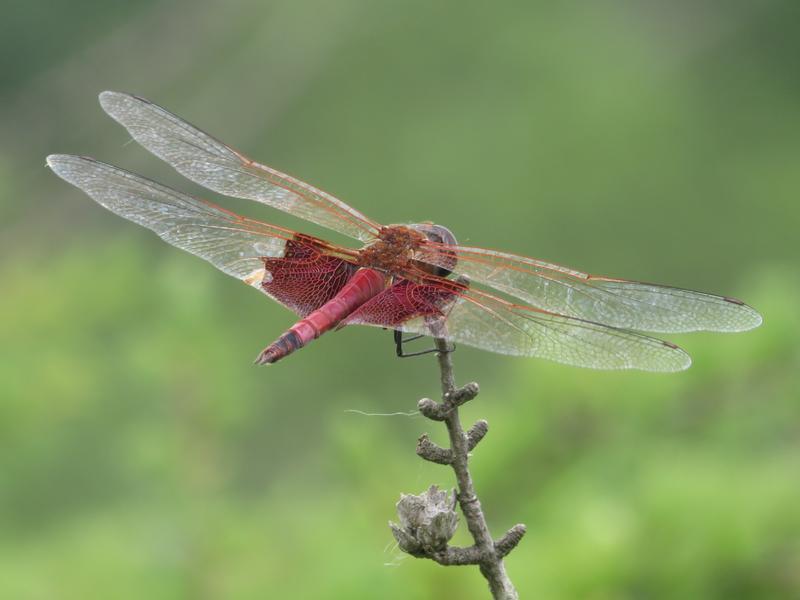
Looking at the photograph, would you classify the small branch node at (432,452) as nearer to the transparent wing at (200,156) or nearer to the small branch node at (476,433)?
the small branch node at (476,433)

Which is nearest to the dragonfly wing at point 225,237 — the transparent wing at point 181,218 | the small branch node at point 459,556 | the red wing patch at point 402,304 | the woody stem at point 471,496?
the transparent wing at point 181,218

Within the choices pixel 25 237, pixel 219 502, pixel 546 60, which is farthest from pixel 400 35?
pixel 219 502

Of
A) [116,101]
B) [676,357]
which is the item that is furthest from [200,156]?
[676,357]

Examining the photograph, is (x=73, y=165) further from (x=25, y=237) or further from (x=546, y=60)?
(x=546, y=60)

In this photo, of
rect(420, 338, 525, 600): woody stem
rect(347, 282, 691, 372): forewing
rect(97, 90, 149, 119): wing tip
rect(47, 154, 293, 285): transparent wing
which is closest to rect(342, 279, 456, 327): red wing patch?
rect(347, 282, 691, 372): forewing

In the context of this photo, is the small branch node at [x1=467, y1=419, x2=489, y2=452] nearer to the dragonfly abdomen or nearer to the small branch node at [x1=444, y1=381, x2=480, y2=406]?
the small branch node at [x1=444, y1=381, x2=480, y2=406]

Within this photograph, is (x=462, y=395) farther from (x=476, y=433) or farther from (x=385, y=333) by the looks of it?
(x=385, y=333)
